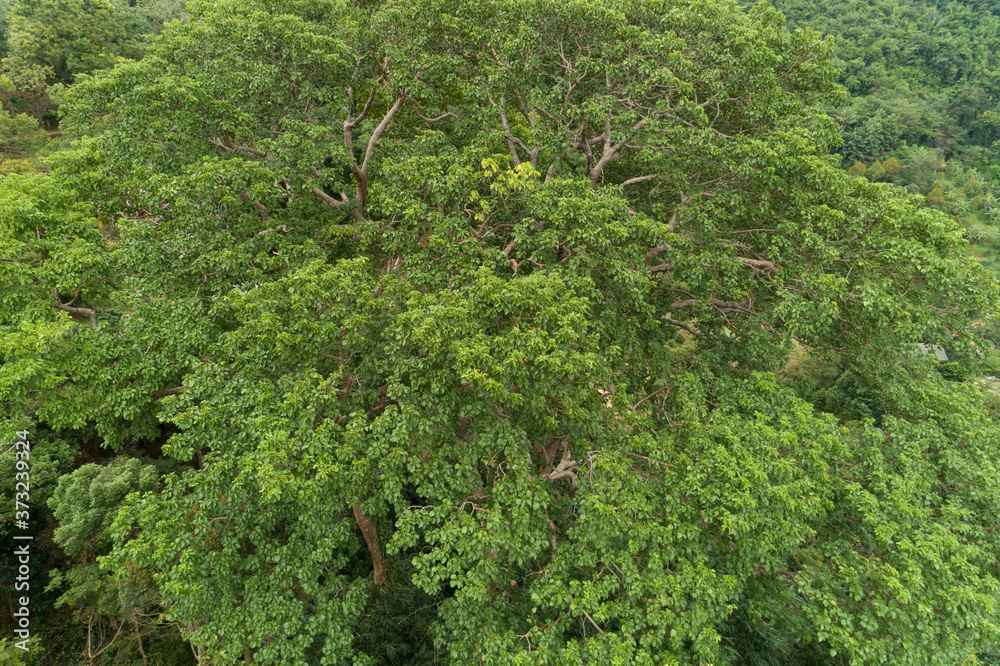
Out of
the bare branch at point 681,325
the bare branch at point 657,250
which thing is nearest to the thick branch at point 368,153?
the bare branch at point 657,250

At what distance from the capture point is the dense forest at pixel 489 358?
6324 mm

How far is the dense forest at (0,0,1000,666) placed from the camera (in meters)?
6.32

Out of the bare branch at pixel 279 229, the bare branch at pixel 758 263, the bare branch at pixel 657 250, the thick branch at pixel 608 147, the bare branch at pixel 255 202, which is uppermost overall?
the thick branch at pixel 608 147

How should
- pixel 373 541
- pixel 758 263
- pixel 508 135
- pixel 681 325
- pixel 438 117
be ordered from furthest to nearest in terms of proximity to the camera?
pixel 438 117
pixel 681 325
pixel 508 135
pixel 373 541
pixel 758 263

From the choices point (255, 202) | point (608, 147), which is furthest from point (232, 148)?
point (608, 147)

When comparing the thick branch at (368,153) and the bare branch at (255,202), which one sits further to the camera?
the thick branch at (368,153)

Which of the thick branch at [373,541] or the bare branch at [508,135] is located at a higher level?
the bare branch at [508,135]

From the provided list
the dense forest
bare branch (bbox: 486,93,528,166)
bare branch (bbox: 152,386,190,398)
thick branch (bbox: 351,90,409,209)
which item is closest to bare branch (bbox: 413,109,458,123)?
the dense forest

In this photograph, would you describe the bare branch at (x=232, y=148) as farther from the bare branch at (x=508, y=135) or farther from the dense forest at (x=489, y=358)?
the bare branch at (x=508, y=135)

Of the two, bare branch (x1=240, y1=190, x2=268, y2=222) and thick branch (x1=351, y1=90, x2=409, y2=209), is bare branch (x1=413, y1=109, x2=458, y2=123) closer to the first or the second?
thick branch (x1=351, y1=90, x2=409, y2=209)

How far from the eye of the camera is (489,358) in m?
6.27

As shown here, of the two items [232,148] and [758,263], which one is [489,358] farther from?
[232,148]

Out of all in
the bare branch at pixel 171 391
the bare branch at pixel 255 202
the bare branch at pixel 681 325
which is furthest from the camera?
the bare branch at pixel 681 325

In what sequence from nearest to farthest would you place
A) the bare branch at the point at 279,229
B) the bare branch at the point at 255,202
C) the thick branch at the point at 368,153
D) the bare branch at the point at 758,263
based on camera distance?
the bare branch at the point at 255,202 < the bare branch at the point at 279,229 < the bare branch at the point at 758,263 < the thick branch at the point at 368,153
